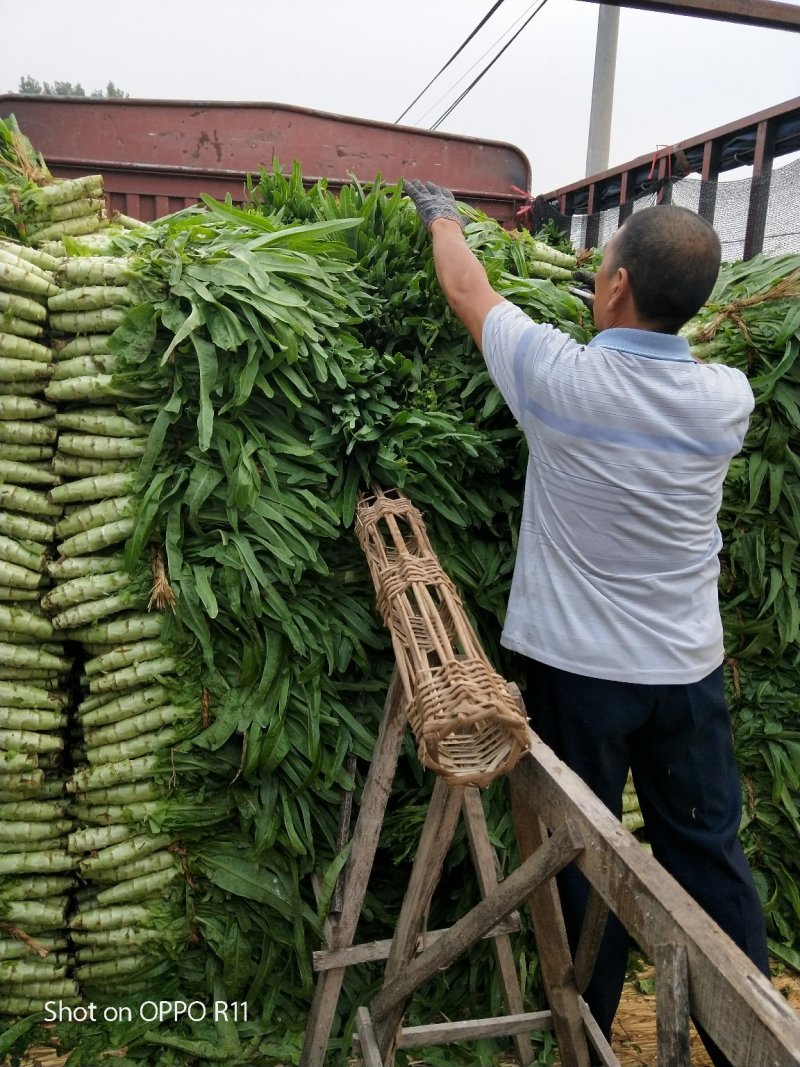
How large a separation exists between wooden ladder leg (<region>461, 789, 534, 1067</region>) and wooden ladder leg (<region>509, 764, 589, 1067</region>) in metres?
0.20

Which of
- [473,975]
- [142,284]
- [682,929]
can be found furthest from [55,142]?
[682,929]

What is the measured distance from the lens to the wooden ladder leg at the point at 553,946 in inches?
61.8

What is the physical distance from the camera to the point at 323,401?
1.96 meters

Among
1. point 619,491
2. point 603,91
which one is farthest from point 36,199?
point 603,91

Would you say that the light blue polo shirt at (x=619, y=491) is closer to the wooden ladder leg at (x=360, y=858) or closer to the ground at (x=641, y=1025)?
the wooden ladder leg at (x=360, y=858)

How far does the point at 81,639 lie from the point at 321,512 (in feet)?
2.14

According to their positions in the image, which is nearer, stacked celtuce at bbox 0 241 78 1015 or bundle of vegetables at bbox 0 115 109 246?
stacked celtuce at bbox 0 241 78 1015

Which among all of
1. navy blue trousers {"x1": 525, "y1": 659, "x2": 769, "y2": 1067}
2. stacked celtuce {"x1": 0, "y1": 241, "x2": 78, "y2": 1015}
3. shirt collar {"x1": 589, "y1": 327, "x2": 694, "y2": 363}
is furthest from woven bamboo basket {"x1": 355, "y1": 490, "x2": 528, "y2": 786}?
stacked celtuce {"x1": 0, "y1": 241, "x2": 78, "y2": 1015}

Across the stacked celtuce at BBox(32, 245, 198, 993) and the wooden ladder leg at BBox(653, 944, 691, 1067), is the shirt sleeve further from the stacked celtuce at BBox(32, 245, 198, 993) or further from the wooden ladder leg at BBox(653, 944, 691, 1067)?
the wooden ladder leg at BBox(653, 944, 691, 1067)

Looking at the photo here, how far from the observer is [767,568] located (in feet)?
7.59

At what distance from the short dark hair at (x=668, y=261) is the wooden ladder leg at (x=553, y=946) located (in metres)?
A: 0.99

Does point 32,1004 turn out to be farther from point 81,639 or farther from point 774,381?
point 774,381

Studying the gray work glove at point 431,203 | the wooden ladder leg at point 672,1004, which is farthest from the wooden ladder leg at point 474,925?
the gray work glove at point 431,203

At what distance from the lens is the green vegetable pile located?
1841mm
